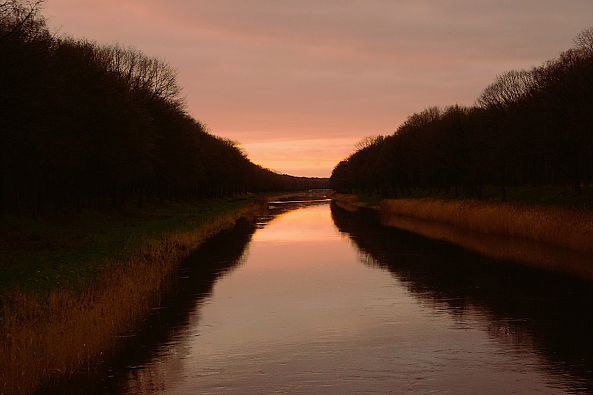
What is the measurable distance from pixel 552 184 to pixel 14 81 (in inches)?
2979

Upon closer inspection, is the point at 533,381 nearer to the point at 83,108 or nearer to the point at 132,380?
the point at 132,380

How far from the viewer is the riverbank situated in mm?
32562

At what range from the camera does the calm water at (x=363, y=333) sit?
522 inches

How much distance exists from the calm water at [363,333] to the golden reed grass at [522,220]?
6273 millimetres

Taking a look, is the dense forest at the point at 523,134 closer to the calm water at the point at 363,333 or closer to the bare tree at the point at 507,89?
the bare tree at the point at 507,89

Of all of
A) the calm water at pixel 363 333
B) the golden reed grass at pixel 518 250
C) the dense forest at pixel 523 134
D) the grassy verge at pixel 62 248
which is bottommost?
the calm water at pixel 363 333

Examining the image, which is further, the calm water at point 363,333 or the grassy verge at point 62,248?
the grassy verge at point 62,248

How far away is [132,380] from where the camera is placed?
13.6 metres

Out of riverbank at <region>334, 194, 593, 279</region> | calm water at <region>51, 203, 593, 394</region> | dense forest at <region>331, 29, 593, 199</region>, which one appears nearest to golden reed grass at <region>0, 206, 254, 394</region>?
calm water at <region>51, 203, 593, 394</region>

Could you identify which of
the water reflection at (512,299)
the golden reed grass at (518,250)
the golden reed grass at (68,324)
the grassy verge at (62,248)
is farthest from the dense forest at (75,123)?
the golden reed grass at (518,250)

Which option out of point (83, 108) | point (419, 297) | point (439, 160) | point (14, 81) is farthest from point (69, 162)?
point (439, 160)

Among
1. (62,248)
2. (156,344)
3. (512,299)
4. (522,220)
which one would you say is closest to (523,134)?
(522,220)

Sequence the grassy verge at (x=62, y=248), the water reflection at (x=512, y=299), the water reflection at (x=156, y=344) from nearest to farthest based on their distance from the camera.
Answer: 1. the water reflection at (x=156, y=344)
2. the water reflection at (x=512, y=299)
3. the grassy verge at (x=62, y=248)

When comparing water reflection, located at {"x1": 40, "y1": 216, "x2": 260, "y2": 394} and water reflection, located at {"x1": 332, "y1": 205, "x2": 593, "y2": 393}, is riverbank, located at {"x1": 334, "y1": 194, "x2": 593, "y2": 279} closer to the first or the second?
water reflection, located at {"x1": 332, "y1": 205, "x2": 593, "y2": 393}
